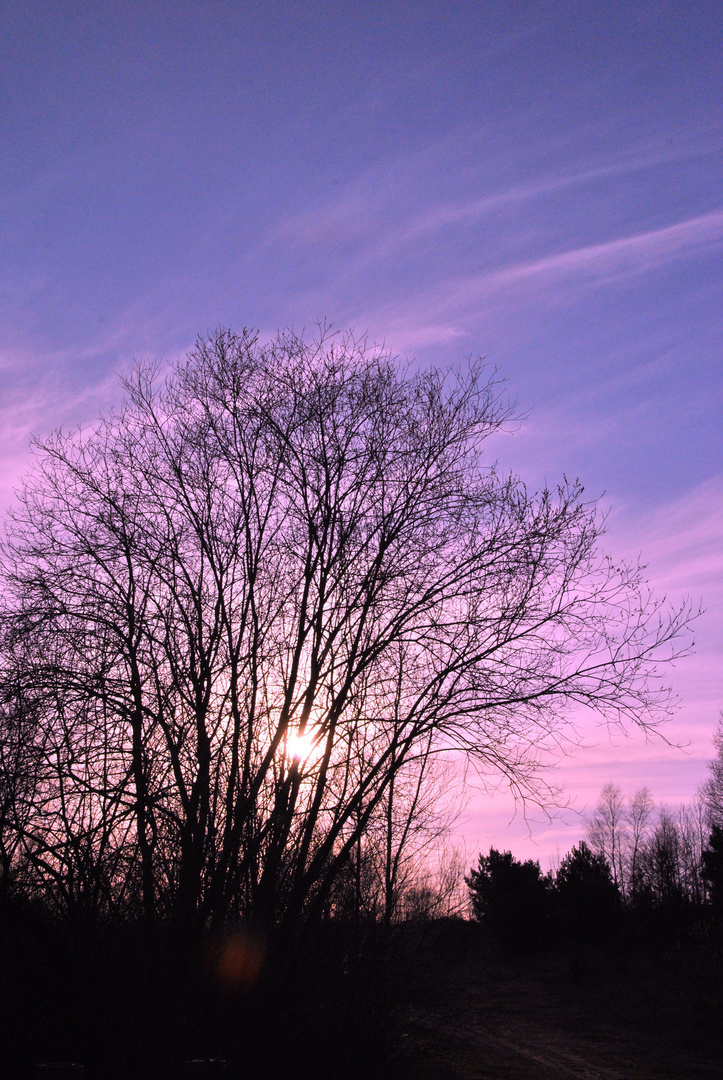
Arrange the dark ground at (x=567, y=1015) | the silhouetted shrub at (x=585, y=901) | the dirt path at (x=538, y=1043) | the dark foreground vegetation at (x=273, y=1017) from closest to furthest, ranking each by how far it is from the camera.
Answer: the dark foreground vegetation at (x=273, y=1017), the dirt path at (x=538, y=1043), the dark ground at (x=567, y=1015), the silhouetted shrub at (x=585, y=901)

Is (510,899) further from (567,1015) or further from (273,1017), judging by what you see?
(273,1017)

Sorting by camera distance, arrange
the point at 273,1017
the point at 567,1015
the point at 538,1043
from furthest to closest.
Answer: the point at 567,1015
the point at 538,1043
the point at 273,1017

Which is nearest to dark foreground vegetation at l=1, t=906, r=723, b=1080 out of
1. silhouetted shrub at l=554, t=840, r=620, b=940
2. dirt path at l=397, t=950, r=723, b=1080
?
dirt path at l=397, t=950, r=723, b=1080

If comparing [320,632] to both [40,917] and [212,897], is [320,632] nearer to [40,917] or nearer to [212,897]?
[212,897]

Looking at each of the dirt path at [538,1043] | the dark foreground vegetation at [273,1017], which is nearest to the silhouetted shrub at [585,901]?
the dirt path at [538,1043]

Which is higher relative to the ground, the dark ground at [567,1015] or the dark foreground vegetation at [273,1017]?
the dark foreground vegetation at [273,1017]

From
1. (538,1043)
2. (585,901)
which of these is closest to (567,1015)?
(538,1043)

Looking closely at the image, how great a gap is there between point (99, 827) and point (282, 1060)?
3.78m

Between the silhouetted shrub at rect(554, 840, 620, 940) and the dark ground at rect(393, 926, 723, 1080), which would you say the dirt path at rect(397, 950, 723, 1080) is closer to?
the dark ground at rect(393, 926, 723, 1080)

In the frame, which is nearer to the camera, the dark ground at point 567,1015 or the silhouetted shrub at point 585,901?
the dark ground at point 567,1015

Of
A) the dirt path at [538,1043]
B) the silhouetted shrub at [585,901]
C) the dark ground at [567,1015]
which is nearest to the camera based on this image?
the dirt path at [538,1043]

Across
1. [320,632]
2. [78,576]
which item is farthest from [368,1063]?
[78,576]

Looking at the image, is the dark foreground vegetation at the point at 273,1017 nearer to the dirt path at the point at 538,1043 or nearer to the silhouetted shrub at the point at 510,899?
the dirt path at the point at 538,1043

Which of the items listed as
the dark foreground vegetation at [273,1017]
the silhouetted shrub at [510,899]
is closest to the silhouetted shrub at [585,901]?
the silhouetted shrub at [510,899]
